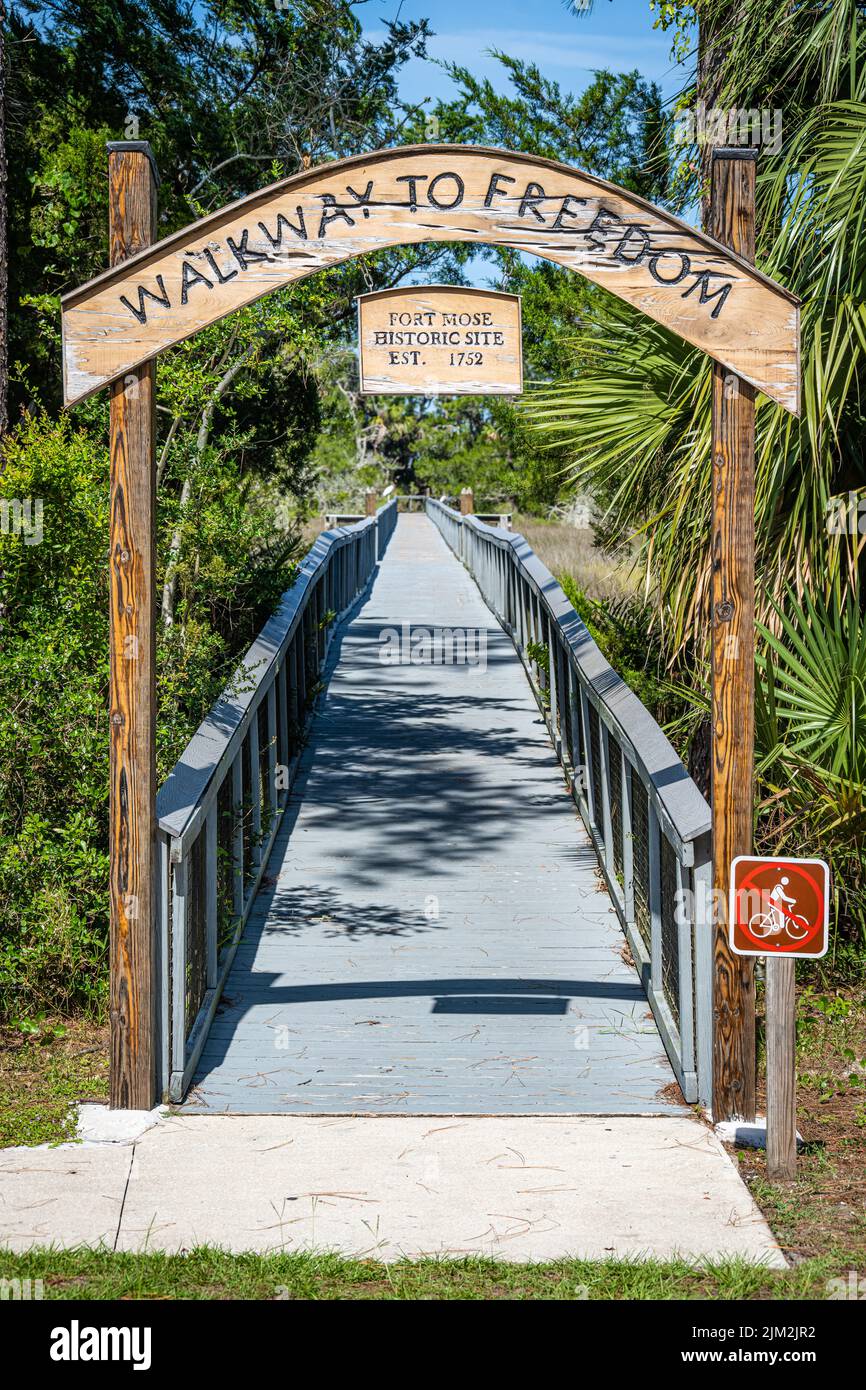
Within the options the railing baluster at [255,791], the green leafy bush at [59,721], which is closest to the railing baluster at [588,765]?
the railing baluster at [255,791]

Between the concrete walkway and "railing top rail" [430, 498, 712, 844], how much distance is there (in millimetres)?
1094

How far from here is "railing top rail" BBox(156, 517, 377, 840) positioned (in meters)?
5.72

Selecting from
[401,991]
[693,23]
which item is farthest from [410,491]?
[401,991]

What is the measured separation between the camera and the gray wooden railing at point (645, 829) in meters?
5.60

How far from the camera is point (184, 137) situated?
14.8 metres

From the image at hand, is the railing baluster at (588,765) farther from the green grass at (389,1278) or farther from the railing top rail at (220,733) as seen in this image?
the green grass at (389,1278)

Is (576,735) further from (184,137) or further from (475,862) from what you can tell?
(184,137)

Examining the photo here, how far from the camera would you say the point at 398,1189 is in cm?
480

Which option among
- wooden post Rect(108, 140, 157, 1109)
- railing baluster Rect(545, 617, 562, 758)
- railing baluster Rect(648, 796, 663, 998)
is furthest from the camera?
railing baluster Rect(545, 617, 562, 758)

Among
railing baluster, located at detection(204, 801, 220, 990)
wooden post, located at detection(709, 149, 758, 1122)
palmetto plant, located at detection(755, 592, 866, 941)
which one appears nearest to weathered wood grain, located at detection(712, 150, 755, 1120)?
wooden post, located at detection(709, 149, 758, 1122)

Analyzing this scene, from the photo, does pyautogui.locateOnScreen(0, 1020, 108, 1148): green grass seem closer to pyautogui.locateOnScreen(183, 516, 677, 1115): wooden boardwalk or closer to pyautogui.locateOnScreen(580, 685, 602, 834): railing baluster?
pyautogui.locateOnScreen(183, 516, 677, 1115): wooden boardwalk

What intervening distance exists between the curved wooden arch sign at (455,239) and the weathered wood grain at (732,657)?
18 cm

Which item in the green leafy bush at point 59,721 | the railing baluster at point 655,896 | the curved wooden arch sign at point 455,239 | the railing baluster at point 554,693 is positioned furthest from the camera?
the railing baluster at point 554,693
